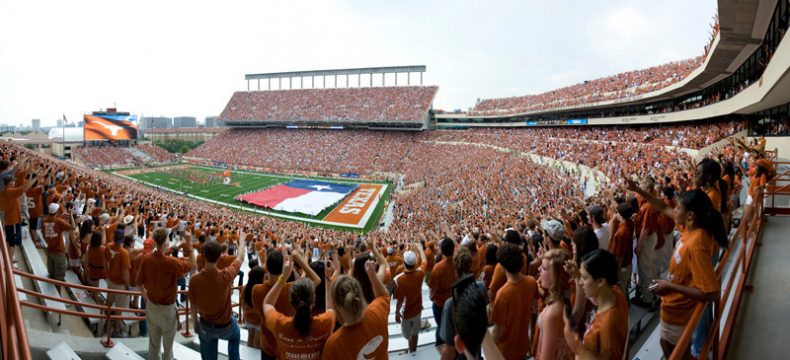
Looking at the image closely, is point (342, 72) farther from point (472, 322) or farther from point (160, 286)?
point (472, 322)

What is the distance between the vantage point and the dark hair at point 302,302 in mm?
2764

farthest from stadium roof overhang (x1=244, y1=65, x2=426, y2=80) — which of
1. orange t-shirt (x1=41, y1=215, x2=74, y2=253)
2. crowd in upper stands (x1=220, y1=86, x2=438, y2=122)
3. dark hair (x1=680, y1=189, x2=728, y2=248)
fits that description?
dark hair (x1=680, y1=189, x2=728, y2=248)

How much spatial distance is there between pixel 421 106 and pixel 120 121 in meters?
50.9

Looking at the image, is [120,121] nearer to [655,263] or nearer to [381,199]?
[381,199]

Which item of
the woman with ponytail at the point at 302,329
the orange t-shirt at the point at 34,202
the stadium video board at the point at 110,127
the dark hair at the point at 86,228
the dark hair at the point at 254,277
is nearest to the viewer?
the woman with ponytail at the point at 302,329

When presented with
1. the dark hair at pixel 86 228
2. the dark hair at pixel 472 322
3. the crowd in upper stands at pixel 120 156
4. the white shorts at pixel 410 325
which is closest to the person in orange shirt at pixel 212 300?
the white shorts at pixel 410 325

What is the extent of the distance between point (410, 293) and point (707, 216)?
3173mm


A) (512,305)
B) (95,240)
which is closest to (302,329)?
(512,305)

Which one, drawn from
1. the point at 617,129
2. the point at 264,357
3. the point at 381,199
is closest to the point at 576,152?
the point at 617,129

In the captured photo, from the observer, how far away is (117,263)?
6.04 meters

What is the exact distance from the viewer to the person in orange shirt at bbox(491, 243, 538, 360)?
3.35 meters

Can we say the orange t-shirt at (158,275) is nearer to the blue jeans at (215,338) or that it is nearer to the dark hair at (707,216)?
the blue jeans at (215,338)

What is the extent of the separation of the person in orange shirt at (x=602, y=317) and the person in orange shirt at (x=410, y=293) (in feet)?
7.92

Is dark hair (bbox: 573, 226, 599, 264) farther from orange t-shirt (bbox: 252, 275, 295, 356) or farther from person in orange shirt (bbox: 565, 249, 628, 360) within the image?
orange t-shirt (bbox: 252, 275, 295, 356)
